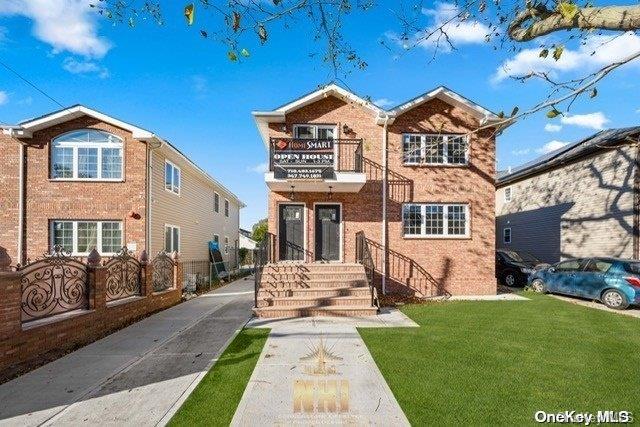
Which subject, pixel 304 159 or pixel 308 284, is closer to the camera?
pixel 308 284

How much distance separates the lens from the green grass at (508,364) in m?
4.21

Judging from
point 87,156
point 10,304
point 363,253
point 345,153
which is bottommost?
point 10,304

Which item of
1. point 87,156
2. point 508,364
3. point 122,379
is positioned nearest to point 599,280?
point 508,364

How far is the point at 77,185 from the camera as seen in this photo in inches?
520

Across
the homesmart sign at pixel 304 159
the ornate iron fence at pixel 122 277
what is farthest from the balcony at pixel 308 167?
the ornate iron fence at pixel 122 277

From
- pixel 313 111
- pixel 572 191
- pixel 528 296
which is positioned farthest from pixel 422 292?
pixel 572 191

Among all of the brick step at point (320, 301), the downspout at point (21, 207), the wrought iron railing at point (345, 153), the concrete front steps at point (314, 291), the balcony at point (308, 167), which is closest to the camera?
the concrete front steps at point (314, 291)

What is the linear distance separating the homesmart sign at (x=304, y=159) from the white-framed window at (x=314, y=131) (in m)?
1.16

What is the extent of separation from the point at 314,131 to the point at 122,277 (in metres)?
7.95

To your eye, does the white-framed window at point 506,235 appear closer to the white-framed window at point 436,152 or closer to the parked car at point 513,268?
the parked car at point 513,268

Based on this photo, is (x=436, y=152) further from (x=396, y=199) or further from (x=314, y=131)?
(x=314, y=131)

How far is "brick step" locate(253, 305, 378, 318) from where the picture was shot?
9.31 metres

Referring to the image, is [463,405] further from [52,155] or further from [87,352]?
[52,155]

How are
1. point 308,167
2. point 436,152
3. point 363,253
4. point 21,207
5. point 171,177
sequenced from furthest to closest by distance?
1. point 171,177
2. point 436,152
3. point 21,207
4. point 363,253
5. point 308,167
